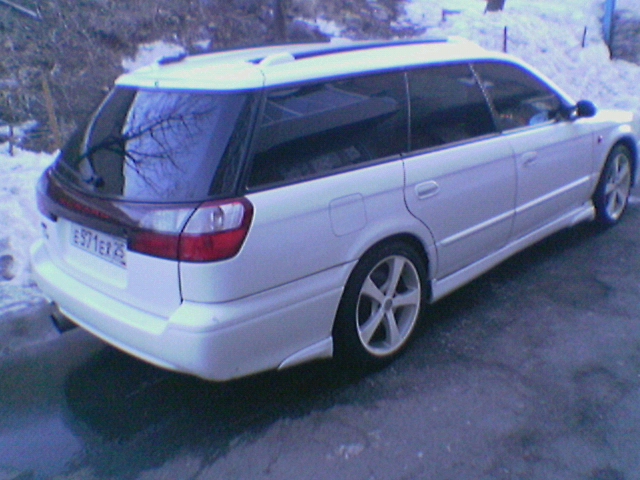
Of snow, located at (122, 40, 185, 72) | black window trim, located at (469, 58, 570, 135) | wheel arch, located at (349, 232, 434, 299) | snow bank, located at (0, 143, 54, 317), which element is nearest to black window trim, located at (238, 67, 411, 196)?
wheel arch, located at (349, 232, 434, 299)

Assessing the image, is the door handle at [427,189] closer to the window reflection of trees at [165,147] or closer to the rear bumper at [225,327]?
the rear bumper at [225,327]

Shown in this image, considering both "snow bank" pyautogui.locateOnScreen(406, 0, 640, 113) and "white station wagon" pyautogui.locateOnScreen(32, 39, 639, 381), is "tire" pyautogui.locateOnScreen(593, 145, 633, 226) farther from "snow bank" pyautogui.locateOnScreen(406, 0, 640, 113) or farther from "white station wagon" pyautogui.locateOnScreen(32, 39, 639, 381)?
"snow bank" pyautogui.locateOnScreen(406, 0, 640, 113)

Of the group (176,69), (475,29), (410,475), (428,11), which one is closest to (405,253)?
(410,475)

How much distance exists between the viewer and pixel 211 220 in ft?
8.61

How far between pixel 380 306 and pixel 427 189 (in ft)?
2.32

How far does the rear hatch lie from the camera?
2678 mm

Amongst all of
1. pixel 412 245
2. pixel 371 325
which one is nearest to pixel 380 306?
pixel 371 325

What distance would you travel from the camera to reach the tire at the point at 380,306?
323 centimetres

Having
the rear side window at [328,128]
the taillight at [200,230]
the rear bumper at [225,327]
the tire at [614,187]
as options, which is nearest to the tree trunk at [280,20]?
the tire at [614,187]

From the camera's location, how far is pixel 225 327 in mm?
2670

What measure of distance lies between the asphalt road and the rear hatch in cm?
73

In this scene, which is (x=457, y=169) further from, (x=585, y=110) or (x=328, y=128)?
(x=585, y=110)

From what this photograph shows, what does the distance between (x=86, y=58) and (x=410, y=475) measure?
7.58 metres

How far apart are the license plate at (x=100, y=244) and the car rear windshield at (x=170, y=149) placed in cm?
21
